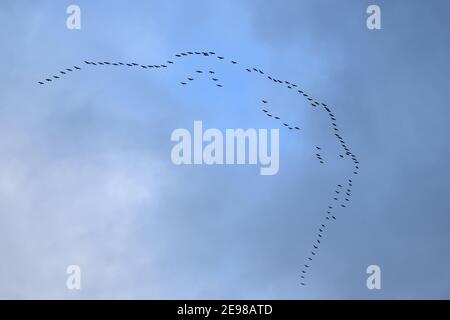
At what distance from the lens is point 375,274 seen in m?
33.1

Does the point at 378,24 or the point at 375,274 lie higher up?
the point at 378,24
